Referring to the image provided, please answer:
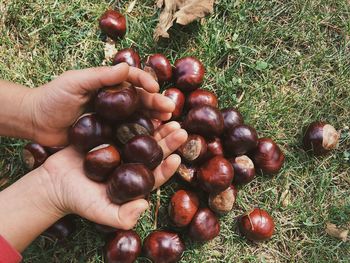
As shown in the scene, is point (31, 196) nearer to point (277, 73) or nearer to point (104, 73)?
point (104, 73)

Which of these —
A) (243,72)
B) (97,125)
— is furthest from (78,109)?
(243,72)

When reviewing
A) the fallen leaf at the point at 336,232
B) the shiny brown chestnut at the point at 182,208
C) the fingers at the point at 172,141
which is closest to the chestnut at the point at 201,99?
the fingers at the point at 172,141

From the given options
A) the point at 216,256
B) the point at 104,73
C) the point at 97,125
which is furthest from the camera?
the point at 216,256

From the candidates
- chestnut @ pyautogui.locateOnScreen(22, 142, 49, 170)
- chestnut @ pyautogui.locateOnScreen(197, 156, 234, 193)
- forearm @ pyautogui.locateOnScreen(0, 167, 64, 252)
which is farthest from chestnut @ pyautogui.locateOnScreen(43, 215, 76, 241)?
chestnut @ pyautogui.locateOnScreen(197, 156, 234, 193)

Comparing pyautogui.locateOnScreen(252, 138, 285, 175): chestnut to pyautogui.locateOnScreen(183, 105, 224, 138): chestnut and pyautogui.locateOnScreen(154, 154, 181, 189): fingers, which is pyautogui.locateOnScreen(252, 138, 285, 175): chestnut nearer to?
pyautogui.locateOnScreen(183, 105, 224, 138): chestnut

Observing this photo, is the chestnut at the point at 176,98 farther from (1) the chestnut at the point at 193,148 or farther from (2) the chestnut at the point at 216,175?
(2) the chestnut at the point at 216,175

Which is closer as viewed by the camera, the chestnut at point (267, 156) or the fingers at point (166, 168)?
the fingers at point (166, 168)

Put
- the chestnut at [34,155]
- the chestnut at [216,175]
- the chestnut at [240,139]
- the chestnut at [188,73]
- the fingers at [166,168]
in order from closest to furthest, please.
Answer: the fingers at [166,168], the chestnut at [216,175], the chestnut at [240,139], the chestnut at [34,155], the chestnut at [188,73]
